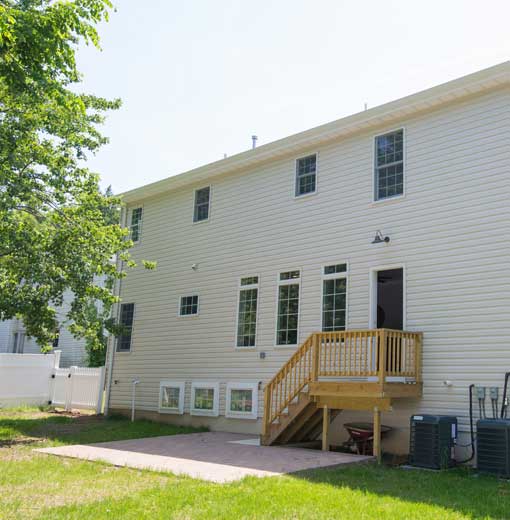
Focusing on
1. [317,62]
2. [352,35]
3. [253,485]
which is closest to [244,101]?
[317,62]

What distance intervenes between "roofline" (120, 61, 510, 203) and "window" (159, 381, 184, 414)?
5.38 m

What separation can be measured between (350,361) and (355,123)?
4.90m

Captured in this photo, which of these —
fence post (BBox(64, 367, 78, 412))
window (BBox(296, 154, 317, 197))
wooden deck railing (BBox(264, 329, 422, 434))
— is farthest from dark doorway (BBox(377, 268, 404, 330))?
fence post (BBox(64, 367, 78, 412))

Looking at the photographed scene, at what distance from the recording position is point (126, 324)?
17531 mm

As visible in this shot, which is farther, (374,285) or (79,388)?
(79,388)

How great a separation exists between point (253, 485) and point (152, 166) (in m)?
13.6

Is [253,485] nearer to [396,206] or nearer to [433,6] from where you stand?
[396,206]

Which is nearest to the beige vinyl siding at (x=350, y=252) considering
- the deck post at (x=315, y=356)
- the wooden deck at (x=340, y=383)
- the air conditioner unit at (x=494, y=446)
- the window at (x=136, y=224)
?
the window at (x=136, y=224)

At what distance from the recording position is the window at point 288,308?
12969 millimetres

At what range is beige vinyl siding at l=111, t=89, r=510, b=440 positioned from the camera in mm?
10172

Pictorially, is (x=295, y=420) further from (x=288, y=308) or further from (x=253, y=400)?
(x=288, y=308)

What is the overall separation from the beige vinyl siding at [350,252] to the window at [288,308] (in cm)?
17

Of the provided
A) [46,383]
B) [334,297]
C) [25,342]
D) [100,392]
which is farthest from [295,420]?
[25,342]

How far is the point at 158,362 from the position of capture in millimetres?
16094
